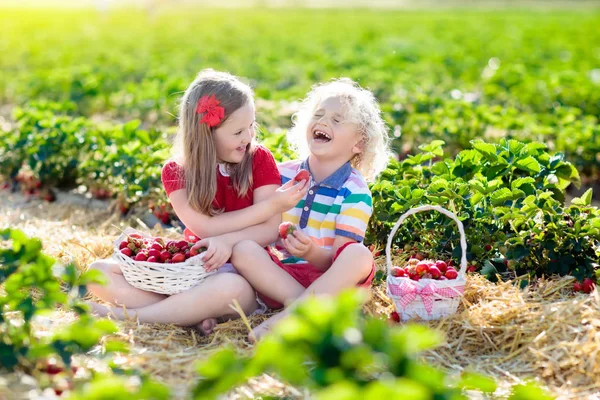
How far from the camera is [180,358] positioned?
130 inches

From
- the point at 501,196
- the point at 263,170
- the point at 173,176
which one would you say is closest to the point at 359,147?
the point at 263,170

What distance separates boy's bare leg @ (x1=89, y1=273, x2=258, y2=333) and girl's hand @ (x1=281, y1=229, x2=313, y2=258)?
0.33m

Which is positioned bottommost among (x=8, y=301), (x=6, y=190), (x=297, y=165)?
(x=6, y=190)

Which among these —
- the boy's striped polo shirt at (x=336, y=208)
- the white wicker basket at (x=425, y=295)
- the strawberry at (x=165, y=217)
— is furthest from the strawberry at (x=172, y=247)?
the strawberry at (x=165, y=217)

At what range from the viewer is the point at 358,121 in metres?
3.89

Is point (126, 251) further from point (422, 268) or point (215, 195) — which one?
point (422, 268)

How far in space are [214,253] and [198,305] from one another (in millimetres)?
269

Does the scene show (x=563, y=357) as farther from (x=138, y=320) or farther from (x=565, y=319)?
(x=138, y=320)

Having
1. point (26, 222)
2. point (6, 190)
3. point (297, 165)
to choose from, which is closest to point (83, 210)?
point (26, 222)

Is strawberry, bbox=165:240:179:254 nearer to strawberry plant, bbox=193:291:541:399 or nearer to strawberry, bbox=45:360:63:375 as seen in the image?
strawberry, bbox=45:360:63:375

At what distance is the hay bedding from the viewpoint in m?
3.19

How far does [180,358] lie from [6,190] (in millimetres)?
4041

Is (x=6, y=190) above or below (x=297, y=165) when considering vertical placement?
below

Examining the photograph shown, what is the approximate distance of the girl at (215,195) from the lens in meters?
3.71
